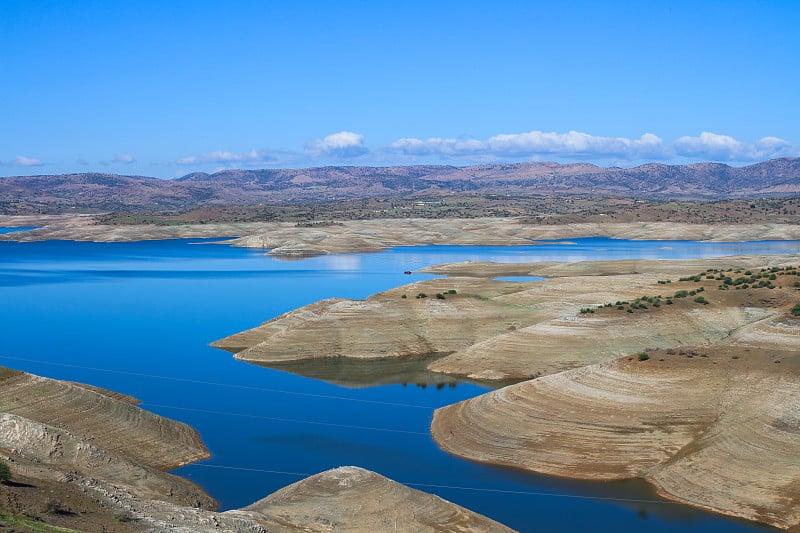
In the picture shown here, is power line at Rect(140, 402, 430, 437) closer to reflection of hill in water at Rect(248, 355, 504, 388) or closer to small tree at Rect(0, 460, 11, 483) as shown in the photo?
reflection of hill in water at Rect(248, 355, 504, 388)

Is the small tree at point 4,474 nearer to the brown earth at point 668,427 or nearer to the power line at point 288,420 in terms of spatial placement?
the power line at point 288,420

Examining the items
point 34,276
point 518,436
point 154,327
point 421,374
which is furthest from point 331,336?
point 34,276

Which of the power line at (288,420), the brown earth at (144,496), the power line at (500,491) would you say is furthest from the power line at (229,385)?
the brown earth at (144,496)

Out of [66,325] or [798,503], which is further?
[66,325]

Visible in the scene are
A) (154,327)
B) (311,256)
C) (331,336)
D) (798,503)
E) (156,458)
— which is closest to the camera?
(798,503)

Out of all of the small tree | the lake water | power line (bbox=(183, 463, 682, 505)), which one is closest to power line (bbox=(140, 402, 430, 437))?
the lake water

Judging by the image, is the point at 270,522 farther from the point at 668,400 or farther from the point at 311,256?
the point at 311,256

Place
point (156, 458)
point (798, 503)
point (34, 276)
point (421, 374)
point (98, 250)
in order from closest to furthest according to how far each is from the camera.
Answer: point (798, 503)
point (156, 458)
point (421, 374)
point (34, 276)
point (98, 250)
